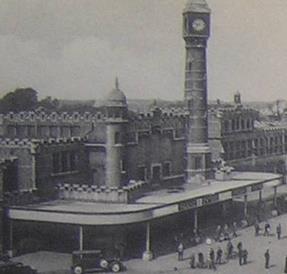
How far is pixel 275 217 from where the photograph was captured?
84.2 feet

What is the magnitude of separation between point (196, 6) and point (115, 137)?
6.49 meters

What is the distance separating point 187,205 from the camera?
1955 cm

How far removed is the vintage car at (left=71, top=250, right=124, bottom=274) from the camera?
52.5 ft

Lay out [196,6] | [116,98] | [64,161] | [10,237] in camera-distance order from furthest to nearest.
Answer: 1. [196,6]
2. [116,98]
3. [64,161]
4. [10,237]

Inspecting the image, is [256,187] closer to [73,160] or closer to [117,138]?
[117,138]

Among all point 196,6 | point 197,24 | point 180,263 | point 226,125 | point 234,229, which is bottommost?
point 180,263

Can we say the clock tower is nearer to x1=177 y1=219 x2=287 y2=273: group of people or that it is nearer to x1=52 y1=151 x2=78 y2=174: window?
x1=52 y1=151 x2=78 y2=174: window

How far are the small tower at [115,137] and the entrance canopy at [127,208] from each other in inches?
61.7

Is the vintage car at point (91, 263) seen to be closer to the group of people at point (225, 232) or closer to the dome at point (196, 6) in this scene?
the group of people at point (225, 232)

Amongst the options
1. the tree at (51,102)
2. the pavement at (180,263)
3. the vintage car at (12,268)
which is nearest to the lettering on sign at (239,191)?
the pavement at (180,263)

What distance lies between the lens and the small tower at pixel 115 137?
22406 millimetres

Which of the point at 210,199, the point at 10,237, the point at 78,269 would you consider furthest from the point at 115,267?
the point at 210,199

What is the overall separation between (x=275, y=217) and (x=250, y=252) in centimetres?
677

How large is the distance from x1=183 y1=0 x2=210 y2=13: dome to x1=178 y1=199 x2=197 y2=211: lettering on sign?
9136mm
